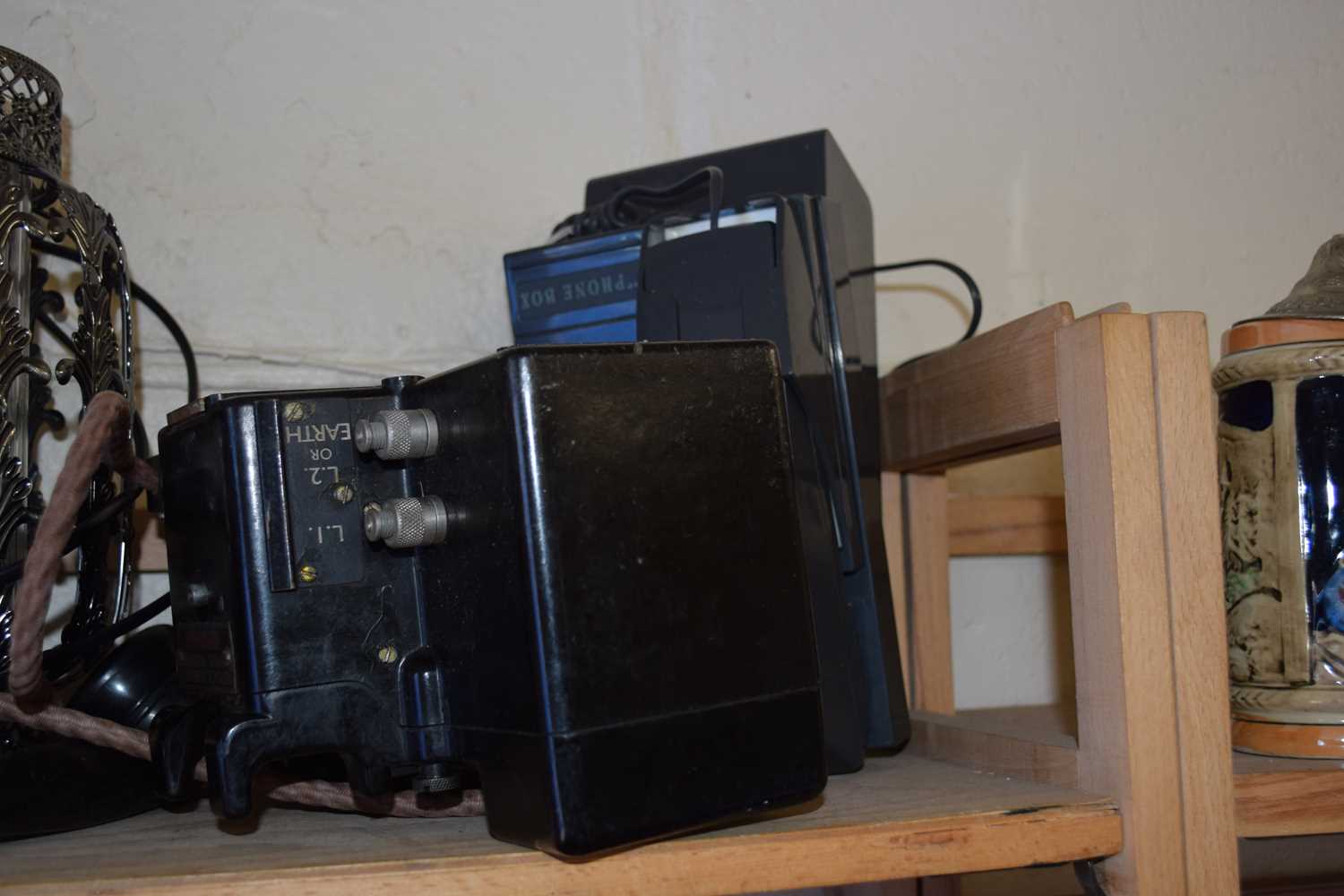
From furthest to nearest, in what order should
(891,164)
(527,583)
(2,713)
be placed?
(891,164) < (2,713) < (527,583)

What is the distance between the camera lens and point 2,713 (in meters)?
0.57

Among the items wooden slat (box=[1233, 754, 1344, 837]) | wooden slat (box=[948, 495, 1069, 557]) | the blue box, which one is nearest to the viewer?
wooden slat (box=[1233, 754, 1344, 837])

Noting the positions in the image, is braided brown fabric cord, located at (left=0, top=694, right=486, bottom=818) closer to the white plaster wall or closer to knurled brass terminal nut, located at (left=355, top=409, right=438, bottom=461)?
knurled brass terminal nut, located at (left=355, top=409, right=438, bottom=461)

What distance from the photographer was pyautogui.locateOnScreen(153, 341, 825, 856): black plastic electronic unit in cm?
47

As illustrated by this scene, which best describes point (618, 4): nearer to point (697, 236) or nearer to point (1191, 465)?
point (697, 236)

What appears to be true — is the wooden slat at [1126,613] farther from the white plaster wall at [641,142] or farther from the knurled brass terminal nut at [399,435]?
the white plaster wall at [641,142]

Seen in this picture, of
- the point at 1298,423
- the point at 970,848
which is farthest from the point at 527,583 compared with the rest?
the point at 1298,423

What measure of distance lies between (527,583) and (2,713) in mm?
291

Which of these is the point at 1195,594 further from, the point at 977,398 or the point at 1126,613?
the point at 977,398

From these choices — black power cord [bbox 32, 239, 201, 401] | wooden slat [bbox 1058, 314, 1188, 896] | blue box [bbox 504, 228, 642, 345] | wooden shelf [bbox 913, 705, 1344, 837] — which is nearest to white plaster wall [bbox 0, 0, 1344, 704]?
black power cord [bbox 32, 239, 201, 401]

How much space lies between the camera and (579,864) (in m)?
0.49

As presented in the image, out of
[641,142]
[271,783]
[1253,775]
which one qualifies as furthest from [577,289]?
[1253,775]

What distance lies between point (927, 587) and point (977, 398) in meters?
0.25

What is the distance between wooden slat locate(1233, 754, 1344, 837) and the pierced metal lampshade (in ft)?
2.02
